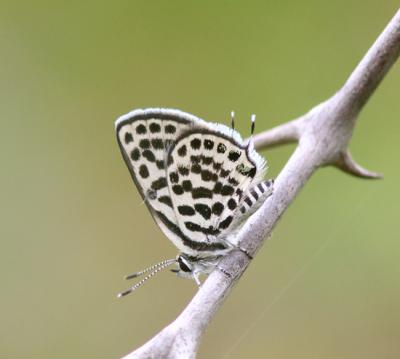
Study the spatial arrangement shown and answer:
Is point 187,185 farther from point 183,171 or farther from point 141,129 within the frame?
point 141,129

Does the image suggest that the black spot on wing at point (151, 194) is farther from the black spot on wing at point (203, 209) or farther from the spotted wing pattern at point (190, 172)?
the black spot on wing at point (203, 209)

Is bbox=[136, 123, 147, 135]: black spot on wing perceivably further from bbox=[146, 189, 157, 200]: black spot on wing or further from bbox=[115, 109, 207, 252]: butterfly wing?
bbox=[146, 189, 157, 200]: black spot on wing

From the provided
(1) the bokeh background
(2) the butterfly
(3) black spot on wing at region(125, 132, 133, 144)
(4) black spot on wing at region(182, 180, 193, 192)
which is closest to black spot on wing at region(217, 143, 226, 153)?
(2) the butterfly

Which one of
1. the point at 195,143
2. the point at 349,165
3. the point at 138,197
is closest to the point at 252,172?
the point at 195,143

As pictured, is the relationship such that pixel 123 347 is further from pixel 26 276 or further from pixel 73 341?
pixel 26 276

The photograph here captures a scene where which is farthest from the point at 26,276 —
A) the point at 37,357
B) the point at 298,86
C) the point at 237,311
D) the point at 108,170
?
the point at 298,86

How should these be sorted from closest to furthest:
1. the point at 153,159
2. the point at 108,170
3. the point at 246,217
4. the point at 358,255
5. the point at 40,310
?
the point at 153,159 < the point at 246,217 < the point at 358,255 < the point at 40,310 < the point at 108,170
